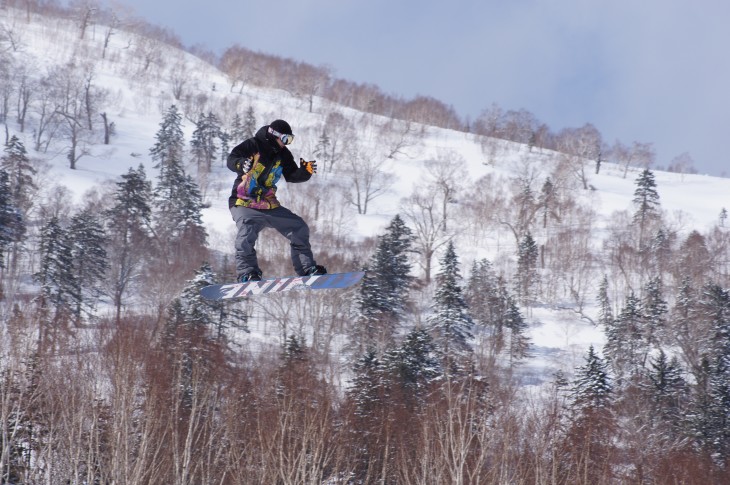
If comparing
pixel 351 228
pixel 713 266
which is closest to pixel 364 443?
pixel 351 228

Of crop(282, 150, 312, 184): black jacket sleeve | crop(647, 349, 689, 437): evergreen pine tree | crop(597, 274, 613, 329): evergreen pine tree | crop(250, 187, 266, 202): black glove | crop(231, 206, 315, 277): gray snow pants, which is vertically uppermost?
crop(282, 150, 312, 184): black jacket sleeve

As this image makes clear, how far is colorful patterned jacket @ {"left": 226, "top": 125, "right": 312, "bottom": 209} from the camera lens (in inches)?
360

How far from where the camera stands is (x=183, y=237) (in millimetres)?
53688

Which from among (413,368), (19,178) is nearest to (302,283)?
(413,368)

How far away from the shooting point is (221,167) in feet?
264

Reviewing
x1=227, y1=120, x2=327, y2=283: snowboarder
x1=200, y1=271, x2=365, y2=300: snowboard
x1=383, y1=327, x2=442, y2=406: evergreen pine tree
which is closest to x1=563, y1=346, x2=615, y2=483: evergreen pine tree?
x1=383, y1=327, x2=442, y2=406: evergreen pine tree

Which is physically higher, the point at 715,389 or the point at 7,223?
the point at 7,223

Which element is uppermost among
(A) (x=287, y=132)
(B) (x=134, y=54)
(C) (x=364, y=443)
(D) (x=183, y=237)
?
(B) (x=134, y=54)

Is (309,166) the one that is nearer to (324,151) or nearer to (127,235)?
(127,235)

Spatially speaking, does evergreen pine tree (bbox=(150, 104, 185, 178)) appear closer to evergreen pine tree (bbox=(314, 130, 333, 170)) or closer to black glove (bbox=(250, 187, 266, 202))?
evergreen pine tree (bbox=(314, 130, 333, 170))

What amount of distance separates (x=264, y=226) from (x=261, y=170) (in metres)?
0.88

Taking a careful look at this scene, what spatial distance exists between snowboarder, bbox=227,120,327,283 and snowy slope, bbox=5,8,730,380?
3981 cm

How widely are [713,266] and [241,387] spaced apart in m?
49.9

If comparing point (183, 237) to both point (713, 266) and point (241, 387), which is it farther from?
point (713, 266)
